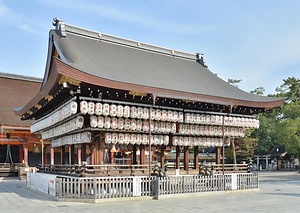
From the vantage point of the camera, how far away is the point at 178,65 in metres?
19.5

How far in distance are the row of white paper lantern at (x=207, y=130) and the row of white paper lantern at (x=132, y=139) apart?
84 cm

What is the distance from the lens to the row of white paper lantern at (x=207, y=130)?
50.0 ft

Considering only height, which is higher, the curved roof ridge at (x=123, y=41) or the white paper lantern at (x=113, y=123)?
the curved roof ridge at (x=123, y=41)

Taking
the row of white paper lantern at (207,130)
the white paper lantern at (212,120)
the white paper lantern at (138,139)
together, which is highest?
the white paper lantern at (212,120)

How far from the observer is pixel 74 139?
14.6 m

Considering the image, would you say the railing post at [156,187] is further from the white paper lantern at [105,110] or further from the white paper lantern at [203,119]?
the white paper lantern at [203,119]

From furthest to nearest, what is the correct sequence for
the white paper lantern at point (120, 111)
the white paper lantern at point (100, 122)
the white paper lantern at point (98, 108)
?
the white paper lantern at point (120, 111) < the white paper lantern at point (100, 122) < the white paper lantern at point (98, 108)

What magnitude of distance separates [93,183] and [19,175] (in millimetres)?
14597

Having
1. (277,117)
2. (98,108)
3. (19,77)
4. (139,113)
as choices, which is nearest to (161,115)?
(139,113)

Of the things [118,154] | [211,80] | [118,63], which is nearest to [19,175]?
[118,154]

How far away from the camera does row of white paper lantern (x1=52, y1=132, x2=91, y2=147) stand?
1338 centimetres

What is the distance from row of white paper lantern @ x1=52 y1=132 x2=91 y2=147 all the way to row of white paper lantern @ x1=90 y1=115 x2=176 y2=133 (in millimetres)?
939

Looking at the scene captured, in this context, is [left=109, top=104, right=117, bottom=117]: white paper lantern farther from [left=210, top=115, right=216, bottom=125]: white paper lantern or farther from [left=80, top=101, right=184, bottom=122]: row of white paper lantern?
[left=210, top=115, right=216, bottom=125]: white paper lantern

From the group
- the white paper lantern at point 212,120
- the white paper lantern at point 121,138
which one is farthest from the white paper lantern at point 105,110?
the white paper lantern at point 212,120
